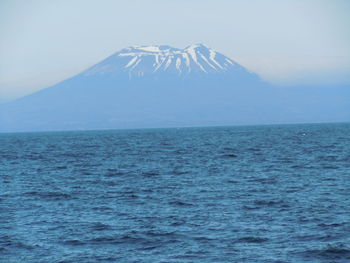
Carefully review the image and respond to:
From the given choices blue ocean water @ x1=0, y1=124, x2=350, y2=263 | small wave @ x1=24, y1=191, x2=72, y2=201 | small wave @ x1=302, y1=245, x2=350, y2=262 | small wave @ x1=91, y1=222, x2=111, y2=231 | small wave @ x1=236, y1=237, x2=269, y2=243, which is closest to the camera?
small wave @ x1=302, y1=245, x2=350, y2=262

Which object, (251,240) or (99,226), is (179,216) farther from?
(251,240)

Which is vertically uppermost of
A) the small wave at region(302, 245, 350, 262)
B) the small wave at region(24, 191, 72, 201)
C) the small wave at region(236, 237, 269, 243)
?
the small wave at region(24, 191, 72, 201)

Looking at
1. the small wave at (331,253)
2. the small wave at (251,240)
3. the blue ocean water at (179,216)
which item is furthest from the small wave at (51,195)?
the small wave at (331,253)

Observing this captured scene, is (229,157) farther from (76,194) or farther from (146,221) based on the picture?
(146,221)

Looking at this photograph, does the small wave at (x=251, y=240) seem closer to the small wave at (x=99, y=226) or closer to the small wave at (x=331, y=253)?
the small wave at (x=331, y=253)

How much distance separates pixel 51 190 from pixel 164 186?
18.1ft

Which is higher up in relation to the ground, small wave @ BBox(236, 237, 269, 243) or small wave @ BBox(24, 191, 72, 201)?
small wave @ BBox(24, 191, 72, 201)

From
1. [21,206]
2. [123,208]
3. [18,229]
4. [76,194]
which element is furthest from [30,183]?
[18,229]

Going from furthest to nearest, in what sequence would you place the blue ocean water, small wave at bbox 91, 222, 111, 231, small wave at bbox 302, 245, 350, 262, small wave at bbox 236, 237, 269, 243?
small wave at bbox 91, 222, 111, 231 < small wave at bbox 236, 237, 269, 243 < the blue ocean water < small wave at bbox 302, 245, 350, 262

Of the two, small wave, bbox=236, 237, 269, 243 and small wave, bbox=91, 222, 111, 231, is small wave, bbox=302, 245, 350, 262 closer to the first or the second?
small wave, bbox=236, 237, 269, 243

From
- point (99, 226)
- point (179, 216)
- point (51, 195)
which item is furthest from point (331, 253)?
point (51, 195)

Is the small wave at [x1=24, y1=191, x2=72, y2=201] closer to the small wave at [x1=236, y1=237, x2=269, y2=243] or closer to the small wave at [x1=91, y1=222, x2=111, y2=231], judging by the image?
the small wave at [x1=91, y1=222, x2=111, y2=231]

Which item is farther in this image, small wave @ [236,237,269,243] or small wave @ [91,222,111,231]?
small wave @ [91,222,111,231]

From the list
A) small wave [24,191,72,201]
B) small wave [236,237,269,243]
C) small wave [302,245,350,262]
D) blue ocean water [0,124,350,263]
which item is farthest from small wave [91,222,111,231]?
small wave [302,245,350,262]
